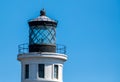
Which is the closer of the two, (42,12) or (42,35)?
(42,35)

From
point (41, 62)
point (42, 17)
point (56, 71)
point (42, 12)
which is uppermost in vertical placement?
point (42, 12)

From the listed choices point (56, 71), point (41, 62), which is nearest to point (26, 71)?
point (41, 62)

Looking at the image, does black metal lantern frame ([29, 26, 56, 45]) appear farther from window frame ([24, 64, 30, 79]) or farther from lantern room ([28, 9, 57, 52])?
window frame ([24, 64, 30, 79])

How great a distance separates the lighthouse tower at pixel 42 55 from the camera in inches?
4739

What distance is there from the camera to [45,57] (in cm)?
12044

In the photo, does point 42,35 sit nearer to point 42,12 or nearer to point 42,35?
point 42,35

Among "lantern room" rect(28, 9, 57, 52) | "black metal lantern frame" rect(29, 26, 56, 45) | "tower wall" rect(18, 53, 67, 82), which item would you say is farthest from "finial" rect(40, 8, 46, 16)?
"tower wall" rect(18, 53, 67, 82)

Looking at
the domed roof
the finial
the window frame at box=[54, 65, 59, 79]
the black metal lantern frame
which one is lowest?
the window frame at box=[54, 65, 59, 79]

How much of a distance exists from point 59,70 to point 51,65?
2.48 ft

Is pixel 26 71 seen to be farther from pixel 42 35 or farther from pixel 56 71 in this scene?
pixel 42 35

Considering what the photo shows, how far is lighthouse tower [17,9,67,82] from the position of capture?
120 m

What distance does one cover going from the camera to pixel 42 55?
395 feet

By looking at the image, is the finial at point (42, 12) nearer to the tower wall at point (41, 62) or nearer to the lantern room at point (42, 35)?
the lantern room at point (42, 35)

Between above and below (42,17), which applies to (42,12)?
above
